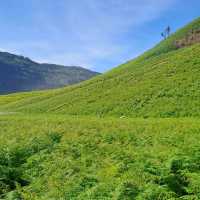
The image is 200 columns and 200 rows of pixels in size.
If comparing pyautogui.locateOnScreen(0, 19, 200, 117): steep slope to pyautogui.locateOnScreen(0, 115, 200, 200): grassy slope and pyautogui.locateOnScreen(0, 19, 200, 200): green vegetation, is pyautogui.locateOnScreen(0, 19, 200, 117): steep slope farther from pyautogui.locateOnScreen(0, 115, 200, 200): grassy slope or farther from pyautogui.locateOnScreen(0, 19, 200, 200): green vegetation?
pyautogui.locateOnScreen(0, 115, 200, 200): grassy slope

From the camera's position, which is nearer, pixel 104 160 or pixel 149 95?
pixel 104 160

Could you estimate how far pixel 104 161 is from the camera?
20.6m

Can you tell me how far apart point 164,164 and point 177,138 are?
6165 millimetres

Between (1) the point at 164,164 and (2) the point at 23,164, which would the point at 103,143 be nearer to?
(2) the point at 23,164

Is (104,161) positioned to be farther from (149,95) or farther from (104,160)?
(149,95)

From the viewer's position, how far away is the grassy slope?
16.1 m

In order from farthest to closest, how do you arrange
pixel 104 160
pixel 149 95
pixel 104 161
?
pixel 149 95 → pixel 104 160 → pixel 104 161

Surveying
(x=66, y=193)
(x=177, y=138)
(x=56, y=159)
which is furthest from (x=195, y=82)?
(x=66, y=193)

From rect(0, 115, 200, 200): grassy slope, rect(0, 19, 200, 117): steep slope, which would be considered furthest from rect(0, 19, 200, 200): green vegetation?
rect(0, 19, 200, 117): steep slope

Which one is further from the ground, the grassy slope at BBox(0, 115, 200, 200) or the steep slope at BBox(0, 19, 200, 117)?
the steep slope at BBox(0, 19, 200, 117)

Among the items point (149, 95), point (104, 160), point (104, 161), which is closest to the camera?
point (104, 161)

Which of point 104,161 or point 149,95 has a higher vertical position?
point 149,95

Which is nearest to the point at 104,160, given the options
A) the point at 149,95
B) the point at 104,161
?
the point at 104,161

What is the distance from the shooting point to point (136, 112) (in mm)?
46406
